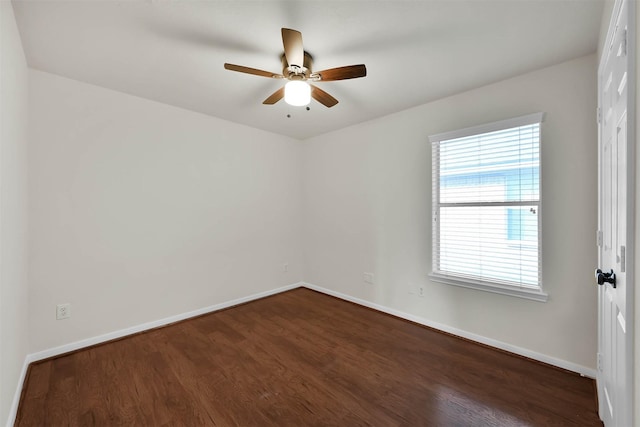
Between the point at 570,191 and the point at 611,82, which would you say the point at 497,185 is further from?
the point at 611,82

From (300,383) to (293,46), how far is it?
7.67 feet

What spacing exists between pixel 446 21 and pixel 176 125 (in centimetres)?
282

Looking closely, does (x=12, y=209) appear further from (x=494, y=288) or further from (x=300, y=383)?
(x=494, y=288)

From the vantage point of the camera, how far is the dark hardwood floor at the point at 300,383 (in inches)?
66.1

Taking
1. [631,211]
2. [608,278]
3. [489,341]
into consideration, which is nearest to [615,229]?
[608,278]

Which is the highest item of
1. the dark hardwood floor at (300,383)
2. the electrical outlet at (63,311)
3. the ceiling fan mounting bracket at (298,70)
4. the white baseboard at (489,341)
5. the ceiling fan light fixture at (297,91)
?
the ceiling fan mounting bracket at (298,70)

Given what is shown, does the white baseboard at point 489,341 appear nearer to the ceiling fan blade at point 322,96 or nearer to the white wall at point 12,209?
the ceiling fan blade at point 322,96

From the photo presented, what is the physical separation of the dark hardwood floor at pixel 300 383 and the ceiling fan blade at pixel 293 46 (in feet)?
7.54

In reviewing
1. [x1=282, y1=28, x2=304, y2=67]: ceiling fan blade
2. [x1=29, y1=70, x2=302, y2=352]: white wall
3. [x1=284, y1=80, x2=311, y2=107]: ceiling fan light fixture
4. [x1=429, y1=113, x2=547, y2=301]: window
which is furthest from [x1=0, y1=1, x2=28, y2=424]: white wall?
[x1=429, y1=113, x2=547, y2=301]: window

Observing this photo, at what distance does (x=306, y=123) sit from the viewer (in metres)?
3.64

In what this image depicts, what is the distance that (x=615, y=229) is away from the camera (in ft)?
4.08

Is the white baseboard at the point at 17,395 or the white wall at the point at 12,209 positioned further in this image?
the white baseboard at the point at 17,395

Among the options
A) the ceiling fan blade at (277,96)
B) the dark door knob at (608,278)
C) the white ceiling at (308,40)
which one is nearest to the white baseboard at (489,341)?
the dark door knob at (608,278)

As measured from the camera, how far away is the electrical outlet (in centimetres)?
239
